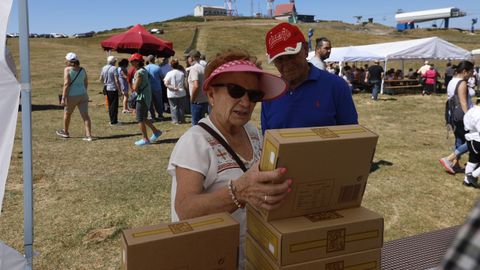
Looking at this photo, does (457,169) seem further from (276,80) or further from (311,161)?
(311,161)

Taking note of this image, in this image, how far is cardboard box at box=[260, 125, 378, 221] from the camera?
1.26 metres

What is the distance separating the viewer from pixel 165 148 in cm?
782

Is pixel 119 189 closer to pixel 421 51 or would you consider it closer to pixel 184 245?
pixel 184 245

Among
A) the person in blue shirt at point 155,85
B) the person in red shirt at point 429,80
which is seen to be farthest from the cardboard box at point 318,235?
the person in red shirt at point 429,80

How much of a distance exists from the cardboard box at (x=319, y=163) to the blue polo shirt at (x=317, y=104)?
127 cm

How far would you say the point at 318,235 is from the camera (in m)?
1.31

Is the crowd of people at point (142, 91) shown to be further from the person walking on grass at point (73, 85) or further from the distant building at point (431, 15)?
the distant building at point (431, 15)

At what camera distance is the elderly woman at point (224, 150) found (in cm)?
155

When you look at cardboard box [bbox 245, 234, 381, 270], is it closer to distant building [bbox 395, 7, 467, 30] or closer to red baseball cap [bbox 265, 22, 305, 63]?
red baseball cap [bbox 265, 22, 305, 63]

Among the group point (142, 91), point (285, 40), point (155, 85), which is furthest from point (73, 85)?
point (285, 40)

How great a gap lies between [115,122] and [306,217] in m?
9.92

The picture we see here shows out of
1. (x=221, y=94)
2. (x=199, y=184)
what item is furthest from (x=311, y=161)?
(x=221, y=94)

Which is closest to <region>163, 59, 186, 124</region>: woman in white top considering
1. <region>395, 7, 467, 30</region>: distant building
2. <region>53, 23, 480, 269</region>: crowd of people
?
<region>53, 23, 480, 269</region>: crowd of people

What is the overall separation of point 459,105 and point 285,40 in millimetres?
4878
